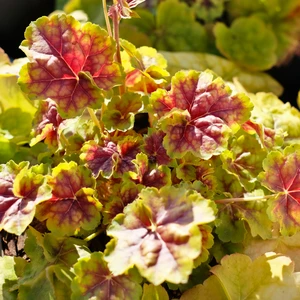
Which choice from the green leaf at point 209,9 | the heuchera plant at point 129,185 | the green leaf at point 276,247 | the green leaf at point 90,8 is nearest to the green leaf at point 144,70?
the heuchera plant at point 129,185

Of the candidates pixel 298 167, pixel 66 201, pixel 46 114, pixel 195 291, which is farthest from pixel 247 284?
pixel 46 114

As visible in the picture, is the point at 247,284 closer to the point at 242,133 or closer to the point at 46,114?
the point at 242,133

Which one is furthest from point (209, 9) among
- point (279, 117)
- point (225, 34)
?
point (279, 117)

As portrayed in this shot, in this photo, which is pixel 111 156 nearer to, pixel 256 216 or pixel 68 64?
pixel 68 64

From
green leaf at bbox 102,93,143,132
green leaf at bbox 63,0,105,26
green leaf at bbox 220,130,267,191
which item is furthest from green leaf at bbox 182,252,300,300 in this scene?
green leaf at bbox 63,0,105,26

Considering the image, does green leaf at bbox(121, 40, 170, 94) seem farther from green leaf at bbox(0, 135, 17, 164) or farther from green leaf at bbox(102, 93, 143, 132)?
green leaf at bbox(0, 135, 17, 164)

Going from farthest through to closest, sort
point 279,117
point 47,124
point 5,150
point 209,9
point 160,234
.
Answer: point 209,9 → point 279,117 → point 5,150 → point 47,124 → point 160,234
